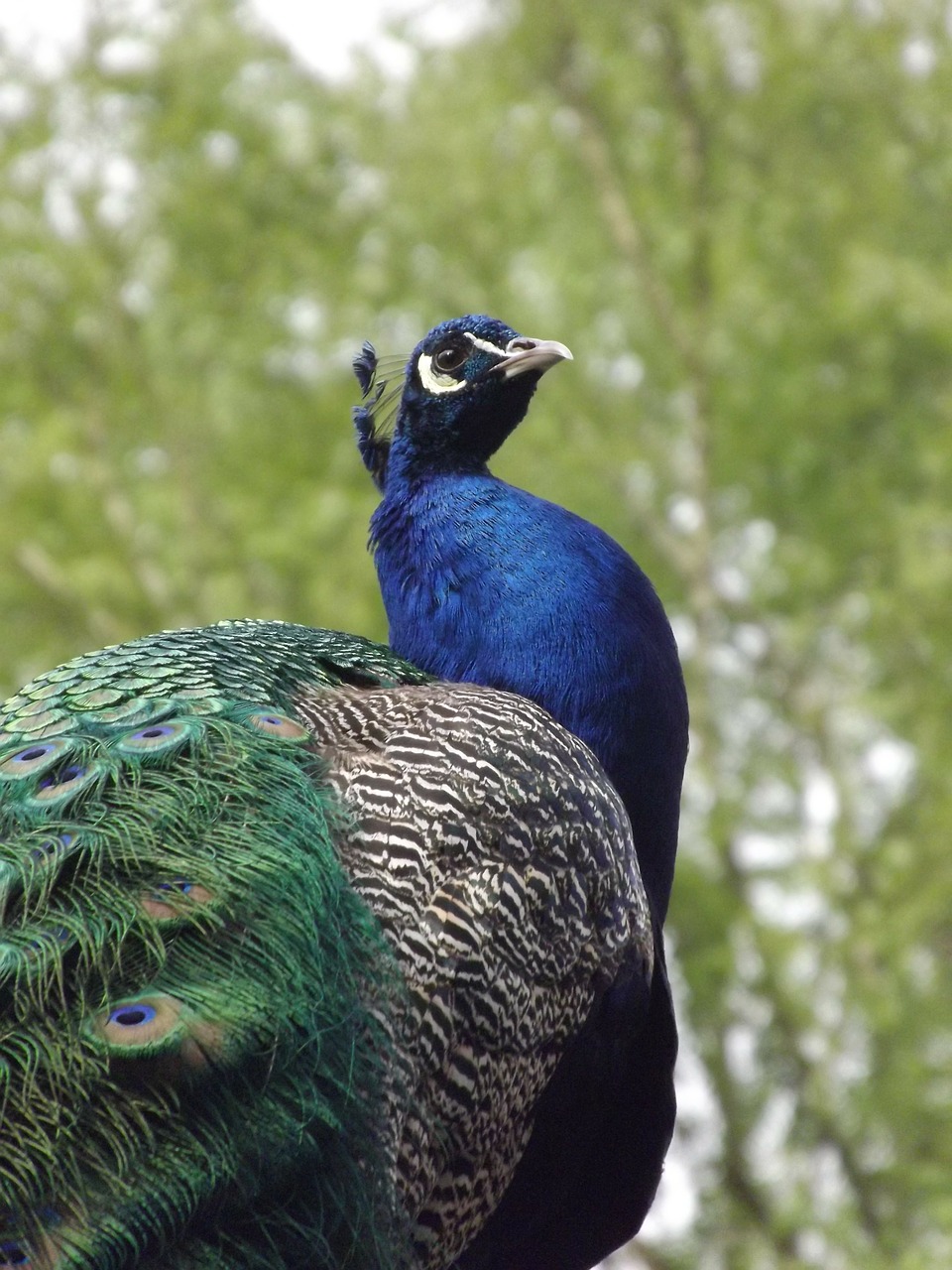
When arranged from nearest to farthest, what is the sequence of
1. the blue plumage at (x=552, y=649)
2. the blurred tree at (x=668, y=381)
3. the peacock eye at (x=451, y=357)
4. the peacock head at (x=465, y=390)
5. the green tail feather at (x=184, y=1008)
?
the green tail feather at (x=184, y=1008)
the blue plumage at (x=552, y=649)
the peacock head at (x=465, y=390)
the peacock eye at (x=451, y=357)
the blurred tree at (x=668, y=381)

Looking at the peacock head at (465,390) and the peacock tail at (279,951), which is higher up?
the peacock head at (465,390)

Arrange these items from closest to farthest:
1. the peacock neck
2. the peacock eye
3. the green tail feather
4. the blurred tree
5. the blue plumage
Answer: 1. the green tail feather
2. the blue plumage
3. the peacock neck
4. the peacock eye
5. the blurred tree

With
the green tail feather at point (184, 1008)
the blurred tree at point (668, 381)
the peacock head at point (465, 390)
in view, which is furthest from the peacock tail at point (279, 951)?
the blurred tree at point (668, 381)

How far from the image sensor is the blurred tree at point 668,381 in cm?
910

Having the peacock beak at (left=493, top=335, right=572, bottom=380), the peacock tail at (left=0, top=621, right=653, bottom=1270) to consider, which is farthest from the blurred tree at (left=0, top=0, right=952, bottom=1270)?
the peacock tail at (left=0, top=621, right=653, bottom=1270)

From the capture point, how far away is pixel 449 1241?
268 cm

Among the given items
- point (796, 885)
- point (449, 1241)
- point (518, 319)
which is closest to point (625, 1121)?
point (449, 1241)

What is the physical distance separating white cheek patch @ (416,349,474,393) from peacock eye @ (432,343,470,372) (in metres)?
0.02

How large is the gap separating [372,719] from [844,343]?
836 centimetres

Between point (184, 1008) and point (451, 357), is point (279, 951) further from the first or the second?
point (451, 357)

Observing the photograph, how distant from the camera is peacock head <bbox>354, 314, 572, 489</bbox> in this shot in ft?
13.3

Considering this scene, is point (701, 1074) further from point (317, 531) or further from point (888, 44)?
point (888, 44)

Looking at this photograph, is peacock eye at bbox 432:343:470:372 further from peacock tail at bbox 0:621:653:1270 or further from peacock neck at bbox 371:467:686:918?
peacock tail at bbox 0:621:653:1270

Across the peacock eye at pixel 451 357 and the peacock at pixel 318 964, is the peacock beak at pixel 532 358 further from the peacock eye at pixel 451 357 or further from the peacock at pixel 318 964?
the peacock at pixel 318 964
